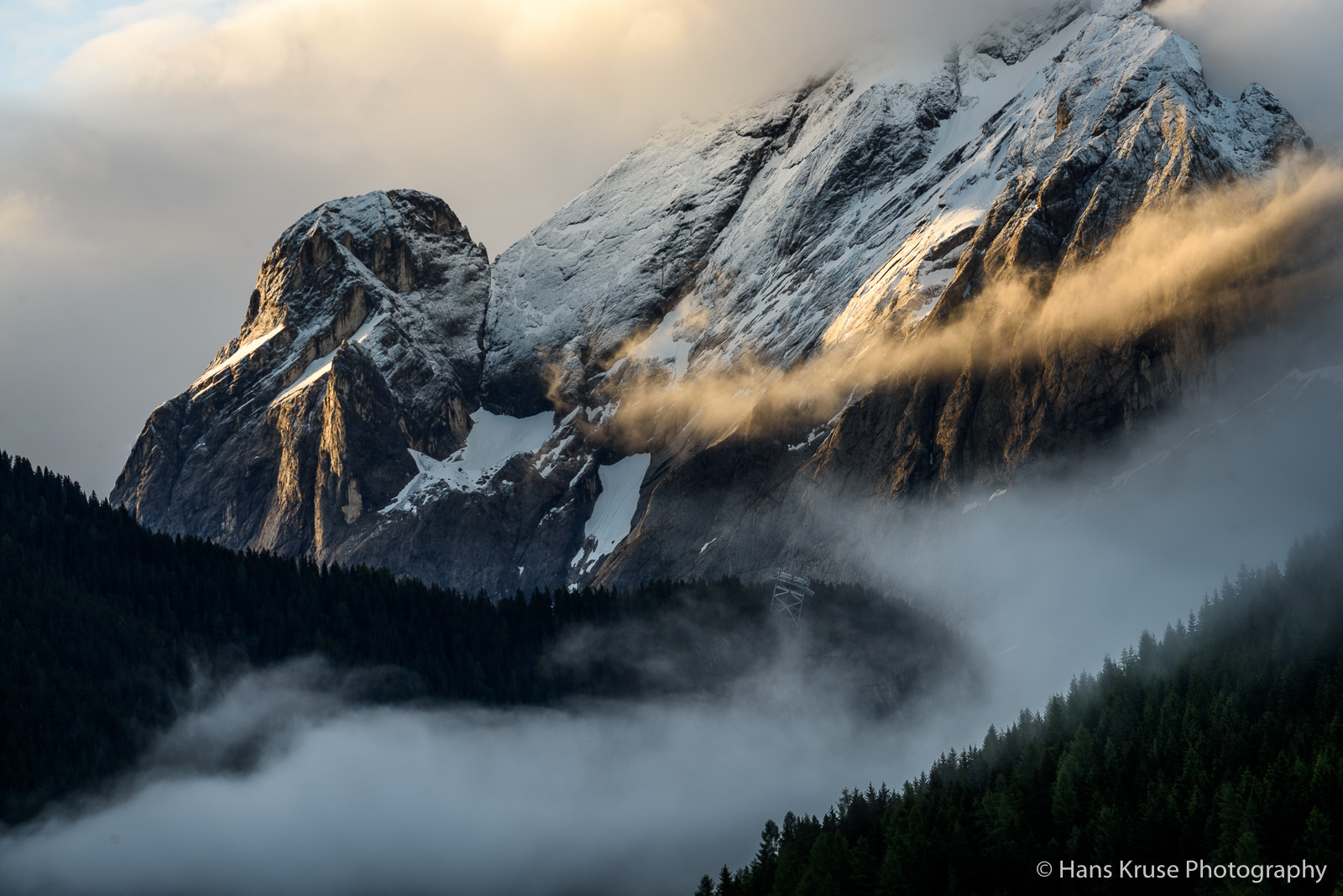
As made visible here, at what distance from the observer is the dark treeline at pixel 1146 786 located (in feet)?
337

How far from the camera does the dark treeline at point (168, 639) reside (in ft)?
504

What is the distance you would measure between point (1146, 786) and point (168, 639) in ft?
338

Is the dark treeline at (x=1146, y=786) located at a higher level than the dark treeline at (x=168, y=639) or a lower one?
lower

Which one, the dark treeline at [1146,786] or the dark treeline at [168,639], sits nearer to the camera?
the dark treeline at [1146,786]

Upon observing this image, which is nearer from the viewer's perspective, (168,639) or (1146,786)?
(1146,786)

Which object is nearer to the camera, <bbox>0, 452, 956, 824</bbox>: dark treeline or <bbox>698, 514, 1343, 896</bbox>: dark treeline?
<bbox>698, 514, 1343, 896</bbox>: dark treeline

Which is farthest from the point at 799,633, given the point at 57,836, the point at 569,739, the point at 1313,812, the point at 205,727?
the point at 1313,812

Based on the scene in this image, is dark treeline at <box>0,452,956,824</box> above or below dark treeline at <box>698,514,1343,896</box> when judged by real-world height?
above

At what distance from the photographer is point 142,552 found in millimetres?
186125

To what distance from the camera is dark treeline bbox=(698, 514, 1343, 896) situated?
10281cm

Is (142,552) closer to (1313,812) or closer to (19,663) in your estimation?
(19,663)

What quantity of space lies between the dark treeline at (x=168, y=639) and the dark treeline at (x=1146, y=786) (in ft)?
197

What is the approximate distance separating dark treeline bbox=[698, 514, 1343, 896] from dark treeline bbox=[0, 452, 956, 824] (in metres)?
60.0

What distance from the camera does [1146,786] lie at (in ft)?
380
